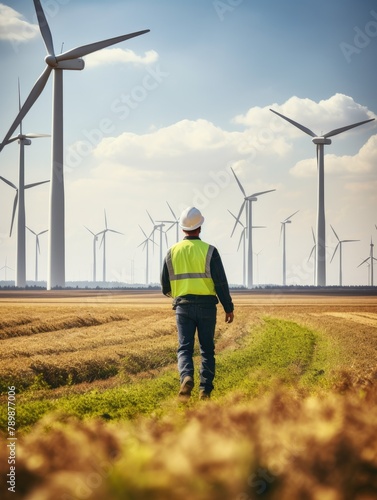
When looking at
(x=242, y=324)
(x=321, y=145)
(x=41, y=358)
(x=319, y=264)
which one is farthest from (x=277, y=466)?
(x=319, y=264)

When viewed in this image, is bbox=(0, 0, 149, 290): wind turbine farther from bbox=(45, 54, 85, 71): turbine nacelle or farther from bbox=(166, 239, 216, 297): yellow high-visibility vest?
bbox=(166, 239, 216, 297): yellow high-visibility vest

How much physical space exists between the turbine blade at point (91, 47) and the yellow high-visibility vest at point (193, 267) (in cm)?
5644

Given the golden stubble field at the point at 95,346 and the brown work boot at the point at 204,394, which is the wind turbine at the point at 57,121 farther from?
the brown work boot at the point at 204,394

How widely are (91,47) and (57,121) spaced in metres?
13.0

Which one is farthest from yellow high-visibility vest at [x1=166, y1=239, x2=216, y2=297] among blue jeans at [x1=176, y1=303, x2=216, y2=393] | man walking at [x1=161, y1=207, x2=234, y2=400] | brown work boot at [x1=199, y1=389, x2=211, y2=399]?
brown work boot at [x1=199, y1=389, x2=211, y2=399]

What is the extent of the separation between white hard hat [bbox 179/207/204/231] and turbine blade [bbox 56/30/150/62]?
56.1 metres

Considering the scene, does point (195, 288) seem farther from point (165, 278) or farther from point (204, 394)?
point (204, 394)

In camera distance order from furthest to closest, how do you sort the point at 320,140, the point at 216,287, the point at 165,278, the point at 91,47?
the point at 320,140, the point at 91,47, the point at 165,278, the point at 216,287

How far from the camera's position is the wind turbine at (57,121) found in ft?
225

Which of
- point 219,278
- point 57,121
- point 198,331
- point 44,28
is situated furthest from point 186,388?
point 57,121

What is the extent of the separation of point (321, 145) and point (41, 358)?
290ft

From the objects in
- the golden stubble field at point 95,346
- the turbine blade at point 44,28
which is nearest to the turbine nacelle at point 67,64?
the turbine blade at point 44,28

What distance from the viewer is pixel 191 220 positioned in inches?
440

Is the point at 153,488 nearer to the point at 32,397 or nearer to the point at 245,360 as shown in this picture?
the point at 32,397
